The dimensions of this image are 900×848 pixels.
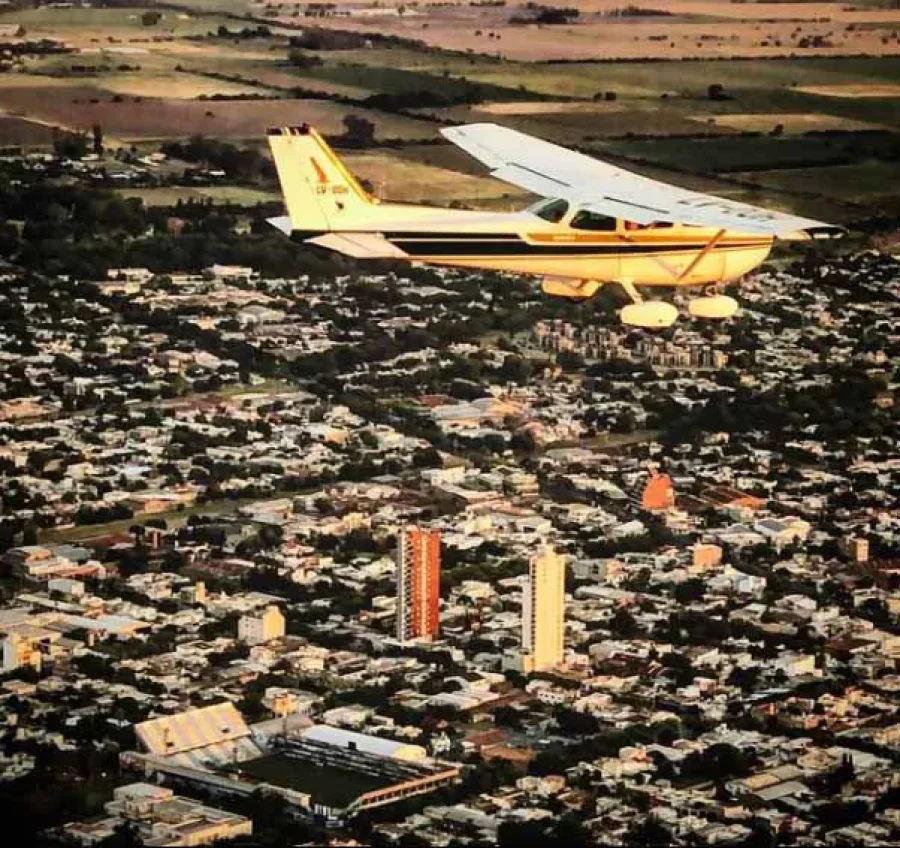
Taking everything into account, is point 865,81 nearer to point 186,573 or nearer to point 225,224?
point 225,224

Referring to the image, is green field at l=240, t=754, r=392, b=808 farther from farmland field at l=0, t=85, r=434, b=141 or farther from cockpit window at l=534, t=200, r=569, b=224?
farmland field at l=0, t=85, r=434, b=141

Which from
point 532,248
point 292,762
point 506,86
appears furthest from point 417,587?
point 506,86

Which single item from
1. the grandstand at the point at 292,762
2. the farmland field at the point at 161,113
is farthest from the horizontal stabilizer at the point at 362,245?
the farmland field at the point at 161,113

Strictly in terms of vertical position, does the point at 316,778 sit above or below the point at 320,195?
below

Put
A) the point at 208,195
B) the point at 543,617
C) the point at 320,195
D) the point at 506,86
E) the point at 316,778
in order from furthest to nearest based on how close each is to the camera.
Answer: the point at 208,195, the point at 506,86, the point at 543,617, the point at 316,778, the point at 320,195

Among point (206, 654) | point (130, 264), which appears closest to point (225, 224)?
point (130, 264)

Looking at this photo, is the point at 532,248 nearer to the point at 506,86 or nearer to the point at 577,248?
the point at 577,248
